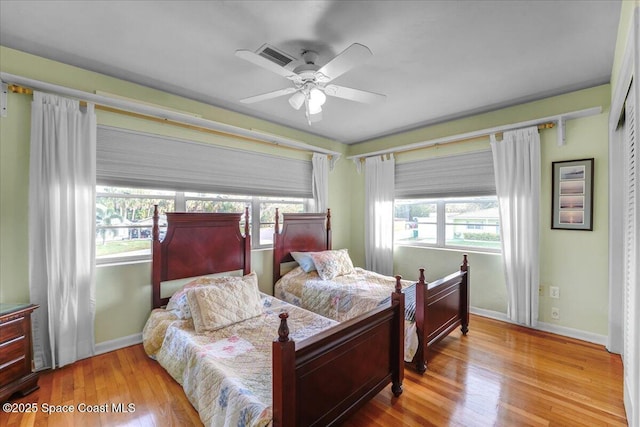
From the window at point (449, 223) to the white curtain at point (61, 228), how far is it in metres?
3.75

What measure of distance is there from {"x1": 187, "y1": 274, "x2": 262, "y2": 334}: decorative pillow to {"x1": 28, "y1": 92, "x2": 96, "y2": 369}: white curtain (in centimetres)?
97

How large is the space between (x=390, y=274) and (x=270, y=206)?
6.80 feet

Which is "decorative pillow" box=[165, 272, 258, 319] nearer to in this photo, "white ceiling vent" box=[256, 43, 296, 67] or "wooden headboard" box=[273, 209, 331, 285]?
"wooden headboard" box=[273, 209, 331, 285]

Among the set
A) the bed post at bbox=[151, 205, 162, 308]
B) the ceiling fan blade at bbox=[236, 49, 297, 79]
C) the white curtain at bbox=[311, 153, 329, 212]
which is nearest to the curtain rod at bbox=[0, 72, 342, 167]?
the white curtain at bbox=[311, 153, 329, 212]

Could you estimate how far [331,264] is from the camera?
353cm

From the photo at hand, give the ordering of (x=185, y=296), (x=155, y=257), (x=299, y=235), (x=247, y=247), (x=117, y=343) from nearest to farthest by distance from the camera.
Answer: (x=185, y=296) < (x=117, y=343) < (x=155, y=257) < (x=247, y=247) < (x=299, y=235)

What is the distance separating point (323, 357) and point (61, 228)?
2.37 m

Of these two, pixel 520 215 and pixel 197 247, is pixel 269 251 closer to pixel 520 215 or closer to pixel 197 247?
pixel 197 247

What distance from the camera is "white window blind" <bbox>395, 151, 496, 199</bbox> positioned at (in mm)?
3406

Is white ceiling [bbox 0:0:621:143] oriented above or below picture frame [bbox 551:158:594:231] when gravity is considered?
above

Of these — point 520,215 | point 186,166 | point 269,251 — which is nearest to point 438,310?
point 520,215

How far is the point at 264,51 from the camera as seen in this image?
1.91 meters

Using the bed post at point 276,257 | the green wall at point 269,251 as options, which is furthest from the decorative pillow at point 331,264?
the green wall at point 269,251

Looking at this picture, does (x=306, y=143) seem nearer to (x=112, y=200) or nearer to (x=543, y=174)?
(x=112, y=200)
